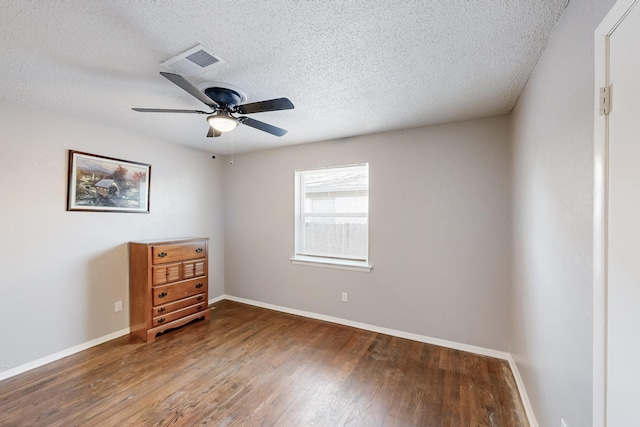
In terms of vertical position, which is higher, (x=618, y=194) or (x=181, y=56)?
(x=181, y=56)

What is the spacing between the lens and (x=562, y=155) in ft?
4.14

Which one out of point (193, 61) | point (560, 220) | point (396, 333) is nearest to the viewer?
point (560, 220)

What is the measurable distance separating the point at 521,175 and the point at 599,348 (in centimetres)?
153

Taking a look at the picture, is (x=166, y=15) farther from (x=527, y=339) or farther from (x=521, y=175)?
(x=527, y=339)

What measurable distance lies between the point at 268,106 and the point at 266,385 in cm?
221

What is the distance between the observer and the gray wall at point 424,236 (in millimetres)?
2570

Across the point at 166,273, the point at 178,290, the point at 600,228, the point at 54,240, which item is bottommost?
the point at 178,290

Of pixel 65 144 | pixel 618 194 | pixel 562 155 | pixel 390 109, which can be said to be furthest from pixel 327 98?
pixel 65 144

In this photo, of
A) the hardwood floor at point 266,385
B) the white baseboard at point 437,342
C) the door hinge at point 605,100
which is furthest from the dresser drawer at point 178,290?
the door hinge at point 605,100

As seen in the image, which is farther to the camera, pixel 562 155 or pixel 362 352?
pixel 362 352

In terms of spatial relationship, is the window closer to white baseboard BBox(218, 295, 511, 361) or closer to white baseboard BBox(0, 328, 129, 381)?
white baseboard BBox(218, 295, 511, 361)

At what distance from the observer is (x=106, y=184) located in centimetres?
289

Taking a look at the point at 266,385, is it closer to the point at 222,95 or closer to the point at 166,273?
the point at 166,273

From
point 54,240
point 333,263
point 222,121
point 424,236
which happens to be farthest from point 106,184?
point 424,236
